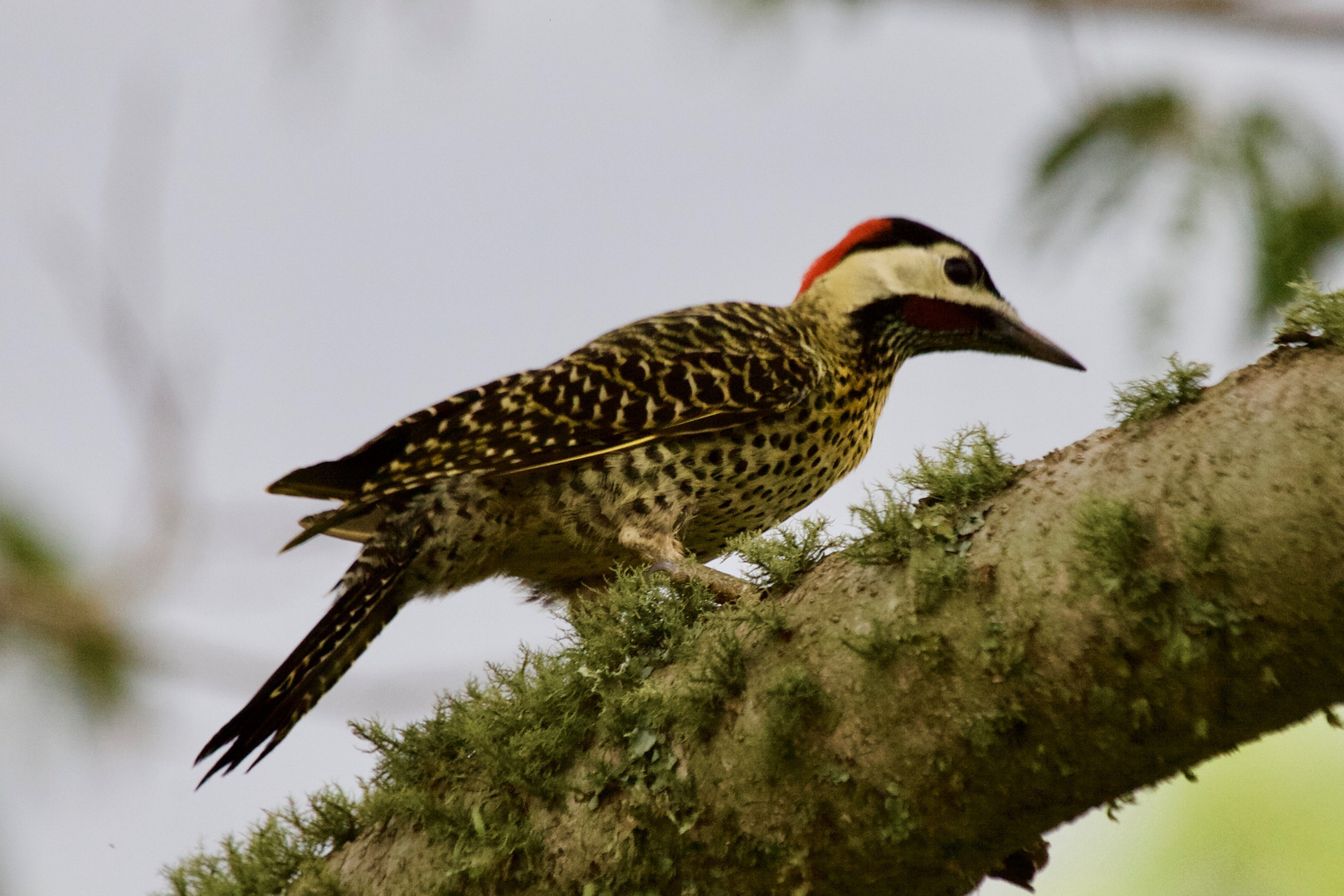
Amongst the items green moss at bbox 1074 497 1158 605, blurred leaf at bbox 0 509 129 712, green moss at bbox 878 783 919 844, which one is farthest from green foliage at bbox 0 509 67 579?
green moss at bbox 1074 497 1158 605

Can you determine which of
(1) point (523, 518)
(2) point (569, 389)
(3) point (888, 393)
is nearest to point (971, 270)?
(3) point (888, 393)

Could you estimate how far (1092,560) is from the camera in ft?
5.93

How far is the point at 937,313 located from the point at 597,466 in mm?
1375

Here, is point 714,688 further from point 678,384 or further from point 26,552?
point 26,552

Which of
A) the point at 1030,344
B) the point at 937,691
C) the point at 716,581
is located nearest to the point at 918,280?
the point at 1030,344

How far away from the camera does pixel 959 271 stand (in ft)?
13.7

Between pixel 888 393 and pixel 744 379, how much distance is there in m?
0.76

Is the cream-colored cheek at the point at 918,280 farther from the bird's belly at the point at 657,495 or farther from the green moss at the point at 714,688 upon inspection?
the green moss at the point at 714,688

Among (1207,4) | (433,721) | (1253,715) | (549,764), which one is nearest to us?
(1253,715)

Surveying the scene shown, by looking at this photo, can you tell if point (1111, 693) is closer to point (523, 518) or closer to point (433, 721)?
point (433, 721)

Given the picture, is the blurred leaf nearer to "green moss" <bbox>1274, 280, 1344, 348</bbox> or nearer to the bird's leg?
the bird's leg

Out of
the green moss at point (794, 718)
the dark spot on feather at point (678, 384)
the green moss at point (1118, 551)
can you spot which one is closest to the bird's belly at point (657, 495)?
the dark spot on feather at point (678, 384)

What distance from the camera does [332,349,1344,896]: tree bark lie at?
169 cm

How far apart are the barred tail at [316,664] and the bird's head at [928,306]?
1.74 meters
